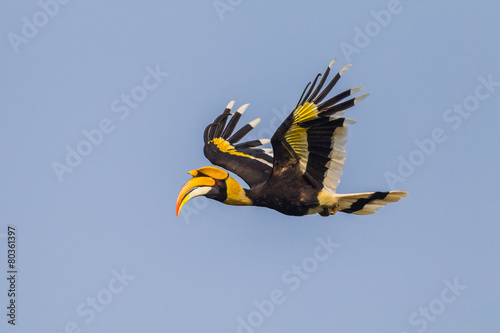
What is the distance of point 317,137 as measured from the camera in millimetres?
19109

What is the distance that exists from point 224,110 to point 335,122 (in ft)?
16.8

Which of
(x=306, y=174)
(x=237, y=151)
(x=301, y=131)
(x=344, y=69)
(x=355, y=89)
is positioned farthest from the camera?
(x=237, y=151)

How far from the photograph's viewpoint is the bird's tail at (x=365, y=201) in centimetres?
1981

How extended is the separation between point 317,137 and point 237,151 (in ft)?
12.2

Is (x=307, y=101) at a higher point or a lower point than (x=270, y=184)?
higher

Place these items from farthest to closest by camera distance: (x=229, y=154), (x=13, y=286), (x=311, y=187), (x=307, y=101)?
(x=13, y=286)
(x=229, y=154)
(x=311, y=187)
(x=307, y=101)

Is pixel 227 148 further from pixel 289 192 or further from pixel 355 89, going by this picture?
pixel 355 89

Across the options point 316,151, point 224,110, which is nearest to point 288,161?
point 316,151

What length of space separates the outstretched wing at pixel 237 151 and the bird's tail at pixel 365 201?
72.3 inches

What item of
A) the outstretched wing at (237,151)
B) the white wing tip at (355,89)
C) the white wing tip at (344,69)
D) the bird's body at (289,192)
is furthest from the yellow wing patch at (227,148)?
the white wing tip at (355,89)

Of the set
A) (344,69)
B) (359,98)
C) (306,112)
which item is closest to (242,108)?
(306,112)

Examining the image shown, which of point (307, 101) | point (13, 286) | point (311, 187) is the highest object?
point (307, 101)

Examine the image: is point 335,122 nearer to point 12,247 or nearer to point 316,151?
point 316,151

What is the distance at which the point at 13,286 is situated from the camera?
24.5 meters
